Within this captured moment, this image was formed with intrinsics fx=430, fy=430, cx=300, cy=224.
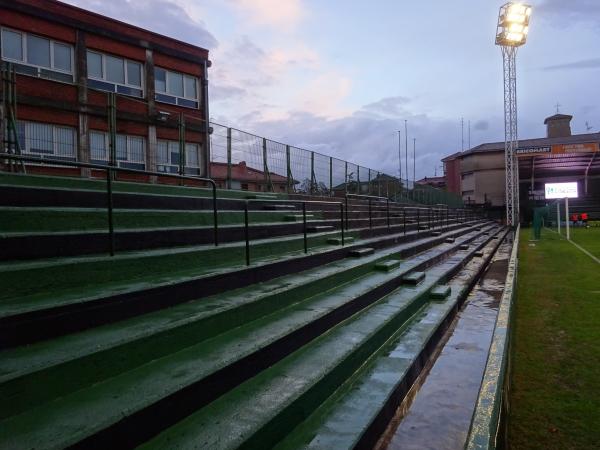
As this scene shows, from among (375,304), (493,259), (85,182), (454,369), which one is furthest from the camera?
(493,259)

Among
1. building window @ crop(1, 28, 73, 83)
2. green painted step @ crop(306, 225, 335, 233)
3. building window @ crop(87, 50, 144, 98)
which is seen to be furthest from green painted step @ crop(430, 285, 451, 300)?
building window @ crop(87, 50, 144, 98)

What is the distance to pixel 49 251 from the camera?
340 centimetres

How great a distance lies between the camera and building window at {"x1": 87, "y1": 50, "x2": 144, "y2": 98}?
1644 centimetres

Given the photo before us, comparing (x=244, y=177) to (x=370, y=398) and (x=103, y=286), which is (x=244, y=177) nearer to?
(x=103, y=286)

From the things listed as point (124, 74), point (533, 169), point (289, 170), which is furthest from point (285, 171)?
point (533, 169)

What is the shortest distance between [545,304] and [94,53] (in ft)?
56.2

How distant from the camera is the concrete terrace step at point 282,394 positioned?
2.20m

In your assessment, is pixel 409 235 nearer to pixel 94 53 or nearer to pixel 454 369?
pixel 454 369

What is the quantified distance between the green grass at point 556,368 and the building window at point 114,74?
16.0m

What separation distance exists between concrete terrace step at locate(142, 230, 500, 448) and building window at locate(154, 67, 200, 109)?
17.1 meters

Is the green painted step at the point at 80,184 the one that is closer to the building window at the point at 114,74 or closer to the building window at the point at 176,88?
the building window at the point at 114,74

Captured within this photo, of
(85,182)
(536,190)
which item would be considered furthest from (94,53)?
(536,190)

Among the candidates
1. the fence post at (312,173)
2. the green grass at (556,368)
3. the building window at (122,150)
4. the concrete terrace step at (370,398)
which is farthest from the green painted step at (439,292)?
the building window at (122,150)

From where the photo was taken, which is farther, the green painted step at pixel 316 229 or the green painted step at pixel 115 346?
the green painted step at pixel 316 229
